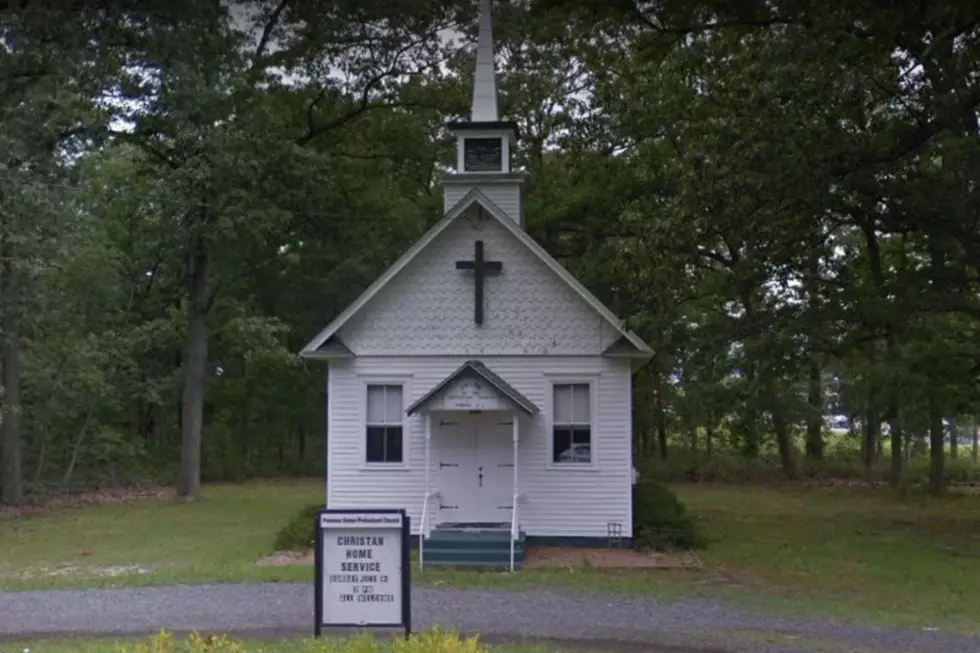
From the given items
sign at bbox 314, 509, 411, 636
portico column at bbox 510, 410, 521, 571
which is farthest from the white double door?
sign at bbox 314, 509, 411, 636

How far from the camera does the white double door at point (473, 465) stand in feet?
60.2

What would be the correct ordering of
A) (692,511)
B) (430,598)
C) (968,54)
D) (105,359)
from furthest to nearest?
1. (105,359)
2. (692,511)
3. (968,54)
4. (430,598)

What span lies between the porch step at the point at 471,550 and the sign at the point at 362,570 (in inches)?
275

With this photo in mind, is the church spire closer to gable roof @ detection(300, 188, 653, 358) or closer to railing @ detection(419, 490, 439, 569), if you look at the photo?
gable roof @ detection(300, 188, 653, 358)

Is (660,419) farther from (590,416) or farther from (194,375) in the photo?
(590,416)

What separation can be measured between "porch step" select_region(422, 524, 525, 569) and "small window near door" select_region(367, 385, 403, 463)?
79.0 inches

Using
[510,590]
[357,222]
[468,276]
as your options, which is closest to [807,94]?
[468,276]

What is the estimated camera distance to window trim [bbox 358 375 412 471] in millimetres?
18594

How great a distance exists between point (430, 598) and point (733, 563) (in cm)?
567

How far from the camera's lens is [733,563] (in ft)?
53.4

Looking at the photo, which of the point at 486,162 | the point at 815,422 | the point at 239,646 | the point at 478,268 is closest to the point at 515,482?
the point at 478,268

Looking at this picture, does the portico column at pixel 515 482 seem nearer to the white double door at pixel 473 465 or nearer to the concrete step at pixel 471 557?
the white double door at pixel 473 465

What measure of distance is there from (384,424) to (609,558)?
4484mm

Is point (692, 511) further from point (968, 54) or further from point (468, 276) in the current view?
point (968, 54)
